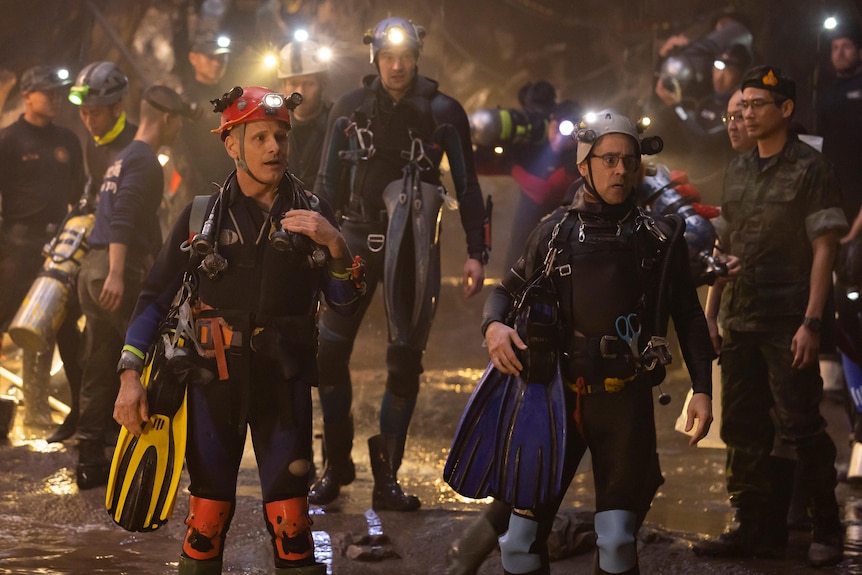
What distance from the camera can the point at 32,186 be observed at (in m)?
8.80

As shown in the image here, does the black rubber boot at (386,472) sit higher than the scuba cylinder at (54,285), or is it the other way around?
the scuba cylinder at (54,285)

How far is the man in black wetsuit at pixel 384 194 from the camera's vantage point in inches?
250

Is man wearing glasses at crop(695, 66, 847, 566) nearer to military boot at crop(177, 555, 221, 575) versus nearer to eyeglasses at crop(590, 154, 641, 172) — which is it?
eyeglasses at crop(590, 154, 641, 172)

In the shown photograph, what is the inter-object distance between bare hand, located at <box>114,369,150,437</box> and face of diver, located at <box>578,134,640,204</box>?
186 cm

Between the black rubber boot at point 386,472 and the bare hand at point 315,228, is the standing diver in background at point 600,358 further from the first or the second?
the black rubber boot at point 386,472

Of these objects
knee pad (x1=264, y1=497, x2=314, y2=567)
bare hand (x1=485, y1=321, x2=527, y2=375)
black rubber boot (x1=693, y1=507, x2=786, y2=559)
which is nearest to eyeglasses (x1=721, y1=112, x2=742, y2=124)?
black rubber boot (x1=693, y1=507, x2=786, y2=559)

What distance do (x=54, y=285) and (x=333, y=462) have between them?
252cm

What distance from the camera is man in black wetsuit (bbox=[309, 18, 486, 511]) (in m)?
6.36

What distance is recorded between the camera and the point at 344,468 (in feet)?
22.3

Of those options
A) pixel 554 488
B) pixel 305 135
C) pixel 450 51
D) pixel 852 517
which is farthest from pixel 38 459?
pixel 450 51

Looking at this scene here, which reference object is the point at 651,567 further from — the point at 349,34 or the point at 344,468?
the point at 349,34

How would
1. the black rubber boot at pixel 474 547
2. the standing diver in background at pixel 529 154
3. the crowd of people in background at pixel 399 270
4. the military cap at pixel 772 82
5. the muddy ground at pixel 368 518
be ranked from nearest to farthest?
1. the crowd of people in background at pixel 399 270
2. the black rubber boot at pixel 474 547
3. the muddy ground at pixel 368 518
4. the military cap at pixel 772 82
5. the standing diver in background at pixel 529 154

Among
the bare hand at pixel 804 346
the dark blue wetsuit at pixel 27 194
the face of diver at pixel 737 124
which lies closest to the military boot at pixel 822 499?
the bare hand at pixel 804 346

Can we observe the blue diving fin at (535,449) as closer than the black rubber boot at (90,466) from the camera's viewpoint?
Yes
